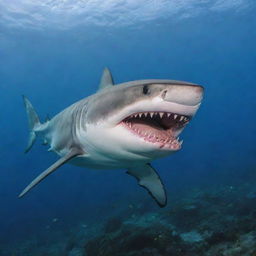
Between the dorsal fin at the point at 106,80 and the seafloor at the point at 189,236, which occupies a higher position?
the dorsal fin at the point at 106,80

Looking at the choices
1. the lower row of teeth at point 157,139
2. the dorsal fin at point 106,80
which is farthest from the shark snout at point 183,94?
the dorsal fin at point 106,80

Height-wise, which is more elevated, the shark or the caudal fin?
the shark

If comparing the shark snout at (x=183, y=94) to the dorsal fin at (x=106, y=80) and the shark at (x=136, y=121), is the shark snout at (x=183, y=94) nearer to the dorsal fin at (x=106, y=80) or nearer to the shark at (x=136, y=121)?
the shark at (x=136, y=121)

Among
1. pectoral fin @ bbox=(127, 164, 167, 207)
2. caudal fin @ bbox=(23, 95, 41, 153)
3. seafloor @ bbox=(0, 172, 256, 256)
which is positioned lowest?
seafloor @ bbox=(0, 172, 256, 256)

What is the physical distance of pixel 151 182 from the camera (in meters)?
5.81

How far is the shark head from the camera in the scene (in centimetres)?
302

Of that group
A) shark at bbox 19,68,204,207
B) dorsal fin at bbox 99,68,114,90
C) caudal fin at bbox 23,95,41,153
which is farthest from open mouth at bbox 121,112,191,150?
caudal fin at bbox 23,95,41,153

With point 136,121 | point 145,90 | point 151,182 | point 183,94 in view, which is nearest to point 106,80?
point 151,182

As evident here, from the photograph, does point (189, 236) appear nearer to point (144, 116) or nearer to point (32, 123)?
point (144, 116)

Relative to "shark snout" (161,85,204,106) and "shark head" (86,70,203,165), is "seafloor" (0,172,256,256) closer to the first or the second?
"shark head" (86,70,203,165)

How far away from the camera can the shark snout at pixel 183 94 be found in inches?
115

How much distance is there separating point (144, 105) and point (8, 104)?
314 ft

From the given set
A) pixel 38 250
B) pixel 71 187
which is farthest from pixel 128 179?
pixel 38 250

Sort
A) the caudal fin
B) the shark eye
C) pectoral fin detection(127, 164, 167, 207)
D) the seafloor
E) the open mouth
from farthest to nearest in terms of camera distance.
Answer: the caudal fin → the seafloor → pectoral fin detection(127, 164, 167, 207) → the open mouth → the shark eye
